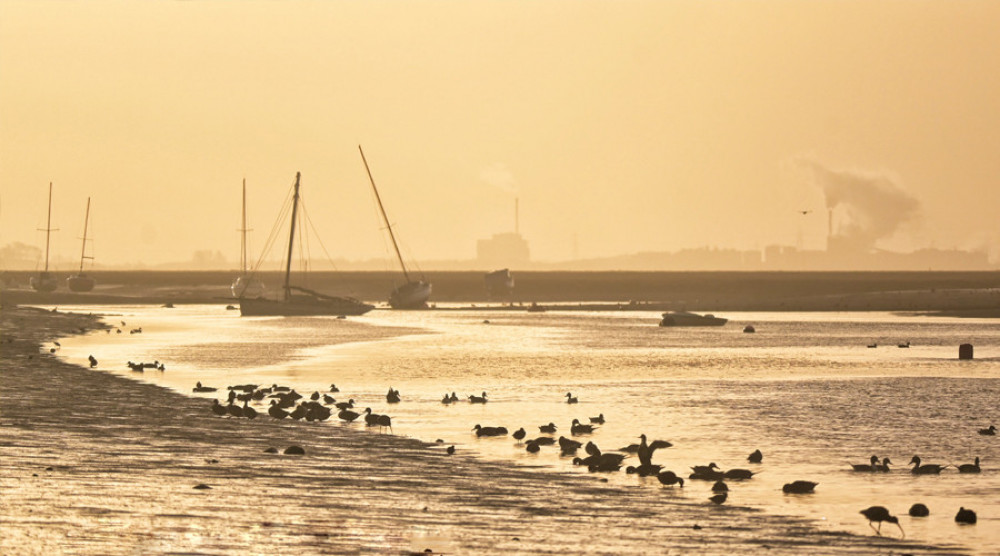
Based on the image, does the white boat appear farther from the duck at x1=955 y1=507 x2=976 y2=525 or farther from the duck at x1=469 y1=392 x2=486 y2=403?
the duck at x1=955 y1=507 x2=976 y2=525

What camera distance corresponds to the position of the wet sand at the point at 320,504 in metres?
23.0

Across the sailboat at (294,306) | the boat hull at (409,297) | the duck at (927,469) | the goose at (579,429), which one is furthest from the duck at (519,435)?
the boat hull at (409,297)

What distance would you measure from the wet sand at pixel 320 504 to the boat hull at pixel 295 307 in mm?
110480

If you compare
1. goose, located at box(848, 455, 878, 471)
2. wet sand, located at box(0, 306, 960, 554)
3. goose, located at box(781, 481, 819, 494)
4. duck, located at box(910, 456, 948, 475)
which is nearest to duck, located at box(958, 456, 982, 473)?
duck, located at box(910, 456, 948, 475)

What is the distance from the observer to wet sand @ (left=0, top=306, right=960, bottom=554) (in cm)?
2303

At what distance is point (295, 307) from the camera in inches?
5965

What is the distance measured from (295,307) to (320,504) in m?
126

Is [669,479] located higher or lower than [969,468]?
lower

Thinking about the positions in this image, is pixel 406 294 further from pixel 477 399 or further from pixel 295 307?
pixel 477 399

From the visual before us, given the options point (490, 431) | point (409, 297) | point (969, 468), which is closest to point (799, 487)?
point (969, 468)

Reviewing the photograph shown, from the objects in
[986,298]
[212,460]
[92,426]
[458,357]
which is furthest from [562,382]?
[986,298]

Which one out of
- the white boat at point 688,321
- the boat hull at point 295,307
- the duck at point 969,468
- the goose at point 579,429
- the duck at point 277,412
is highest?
the white boat at point 688,321

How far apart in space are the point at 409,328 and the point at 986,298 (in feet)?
268

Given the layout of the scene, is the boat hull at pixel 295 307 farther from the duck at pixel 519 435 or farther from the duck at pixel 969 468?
the duck at pixel 969 468
